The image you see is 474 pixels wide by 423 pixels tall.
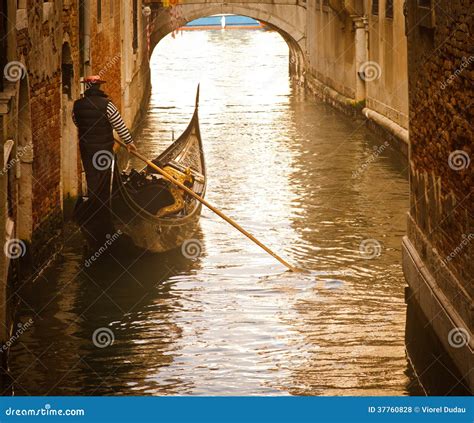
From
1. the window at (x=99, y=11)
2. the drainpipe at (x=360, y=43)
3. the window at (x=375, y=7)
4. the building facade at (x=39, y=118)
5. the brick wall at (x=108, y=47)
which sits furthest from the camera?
the drainpipe at (x=360, y=43)

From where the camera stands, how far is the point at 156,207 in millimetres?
11016

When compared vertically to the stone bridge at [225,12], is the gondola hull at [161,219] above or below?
below

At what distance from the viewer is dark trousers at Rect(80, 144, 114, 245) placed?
9.95 m

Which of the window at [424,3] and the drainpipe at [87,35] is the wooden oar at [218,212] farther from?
the window at [424,3]

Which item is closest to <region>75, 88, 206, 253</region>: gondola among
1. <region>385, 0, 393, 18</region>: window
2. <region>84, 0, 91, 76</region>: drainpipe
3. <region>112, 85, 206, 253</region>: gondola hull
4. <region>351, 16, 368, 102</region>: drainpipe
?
<region>112, 85, 206, 253</region>: gondola hull

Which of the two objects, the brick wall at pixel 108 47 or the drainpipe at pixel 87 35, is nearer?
the drainpipe at pixel 87 35

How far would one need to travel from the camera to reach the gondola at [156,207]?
10180 mm

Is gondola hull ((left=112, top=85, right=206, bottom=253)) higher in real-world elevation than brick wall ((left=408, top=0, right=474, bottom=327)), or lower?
lower

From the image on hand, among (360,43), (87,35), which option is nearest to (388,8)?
(360,43)

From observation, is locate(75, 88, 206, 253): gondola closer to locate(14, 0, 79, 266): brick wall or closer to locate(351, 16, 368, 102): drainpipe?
locate(14, 0, 79, 266): brick wall

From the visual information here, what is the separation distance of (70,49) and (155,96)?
13.1m

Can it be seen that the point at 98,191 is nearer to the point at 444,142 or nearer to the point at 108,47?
the point at 444,142

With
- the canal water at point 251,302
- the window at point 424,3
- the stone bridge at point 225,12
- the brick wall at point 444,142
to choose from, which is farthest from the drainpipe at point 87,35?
the stone bridge at point 225,12

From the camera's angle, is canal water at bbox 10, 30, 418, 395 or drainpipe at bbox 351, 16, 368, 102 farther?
drainpipe at bbox 351, 16, 368, 102
